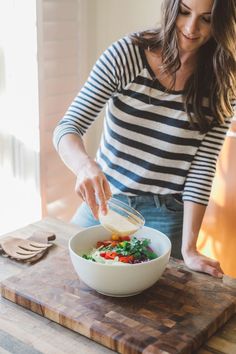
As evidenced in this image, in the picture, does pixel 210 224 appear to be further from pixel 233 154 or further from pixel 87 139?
pixel 87 139

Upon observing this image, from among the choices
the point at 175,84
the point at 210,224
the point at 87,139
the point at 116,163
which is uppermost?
the point at 175,84

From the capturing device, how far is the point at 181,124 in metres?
1.49

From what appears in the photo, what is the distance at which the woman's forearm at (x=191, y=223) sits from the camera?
140 cm

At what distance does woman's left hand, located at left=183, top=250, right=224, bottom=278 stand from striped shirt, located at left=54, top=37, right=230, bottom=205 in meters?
0.21

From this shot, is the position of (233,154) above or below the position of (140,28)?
below

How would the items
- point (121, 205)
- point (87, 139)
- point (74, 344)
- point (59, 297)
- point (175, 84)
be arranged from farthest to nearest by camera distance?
point (87, 139)
point (175, 84)
point (121, 205)
point (59, 297)
point (74, 344)

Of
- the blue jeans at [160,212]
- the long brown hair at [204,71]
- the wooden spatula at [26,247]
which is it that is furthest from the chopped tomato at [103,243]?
the long brown hair at [204,71]

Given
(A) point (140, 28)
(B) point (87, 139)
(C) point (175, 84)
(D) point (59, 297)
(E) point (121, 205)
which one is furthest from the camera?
(B) point (87, 139)

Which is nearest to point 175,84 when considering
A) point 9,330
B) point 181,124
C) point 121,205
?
point 181,124

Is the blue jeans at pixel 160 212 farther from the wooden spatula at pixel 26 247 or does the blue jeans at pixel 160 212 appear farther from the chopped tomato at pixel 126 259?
the chopped tomato at pixel 126 259

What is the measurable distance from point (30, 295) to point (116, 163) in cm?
54

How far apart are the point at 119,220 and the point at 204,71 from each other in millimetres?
521

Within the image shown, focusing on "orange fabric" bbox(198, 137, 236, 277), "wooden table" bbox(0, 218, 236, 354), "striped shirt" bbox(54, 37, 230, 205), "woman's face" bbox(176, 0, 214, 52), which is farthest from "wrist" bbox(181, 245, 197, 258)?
"orange fabric" bbox(198, 137, 236, 277)

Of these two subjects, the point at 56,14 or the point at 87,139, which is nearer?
the point at 56,14
